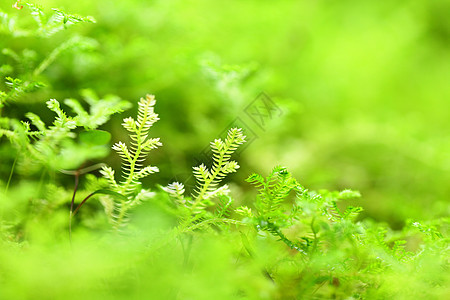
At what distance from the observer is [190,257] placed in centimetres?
44

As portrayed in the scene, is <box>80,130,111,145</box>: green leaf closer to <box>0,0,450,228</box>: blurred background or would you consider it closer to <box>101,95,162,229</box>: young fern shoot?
<box>101,95,162,229</box>: young fern shoot

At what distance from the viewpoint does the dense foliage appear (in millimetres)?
404

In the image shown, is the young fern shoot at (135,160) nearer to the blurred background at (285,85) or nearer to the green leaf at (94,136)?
the green leaf at (94,136)

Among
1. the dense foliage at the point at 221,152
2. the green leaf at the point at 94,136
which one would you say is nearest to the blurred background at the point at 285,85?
the dense foliage at the point at 221,152

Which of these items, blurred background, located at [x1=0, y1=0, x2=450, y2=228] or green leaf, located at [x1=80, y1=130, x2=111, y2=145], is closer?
green leaf, located at [x1=80, y1=130, x2=111, y2=145]

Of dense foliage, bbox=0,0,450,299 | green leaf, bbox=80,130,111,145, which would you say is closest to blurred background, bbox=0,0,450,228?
dense foliage, bbox=0,0,450,299

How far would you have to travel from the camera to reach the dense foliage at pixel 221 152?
0.40m

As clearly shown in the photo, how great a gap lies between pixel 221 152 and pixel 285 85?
81cm

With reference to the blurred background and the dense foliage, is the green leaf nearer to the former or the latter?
the dense foliage

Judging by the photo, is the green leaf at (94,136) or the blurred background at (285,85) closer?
the green leaf at (94,136)

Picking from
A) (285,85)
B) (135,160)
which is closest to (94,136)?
(135,160)

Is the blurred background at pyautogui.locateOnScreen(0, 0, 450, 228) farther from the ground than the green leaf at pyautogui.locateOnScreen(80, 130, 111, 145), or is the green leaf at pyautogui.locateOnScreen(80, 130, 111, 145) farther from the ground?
the blurred background at pyautogui.locateOnScreen(0, 0, 450, 228)

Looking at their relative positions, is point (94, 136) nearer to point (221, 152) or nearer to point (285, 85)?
point (221, 152)

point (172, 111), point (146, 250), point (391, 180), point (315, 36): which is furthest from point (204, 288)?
point (315, 36)
